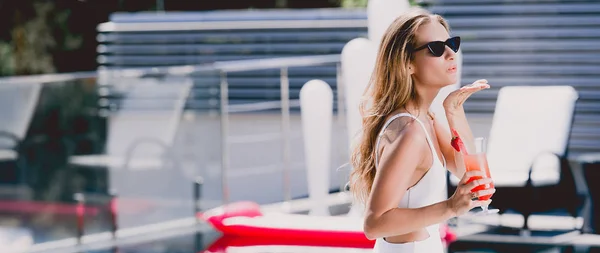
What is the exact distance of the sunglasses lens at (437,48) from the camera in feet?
6.89

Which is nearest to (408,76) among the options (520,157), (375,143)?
(375,143)

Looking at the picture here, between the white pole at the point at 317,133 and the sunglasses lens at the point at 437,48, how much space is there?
4.52 metres

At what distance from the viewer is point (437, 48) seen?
2102mm

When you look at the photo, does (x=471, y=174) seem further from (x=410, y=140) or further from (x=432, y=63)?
(x=432, y=63)

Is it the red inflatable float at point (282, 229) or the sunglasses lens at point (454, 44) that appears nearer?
the sunglasses lens at point (454, 44)

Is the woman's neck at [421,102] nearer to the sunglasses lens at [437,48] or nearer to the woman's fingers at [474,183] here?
the sunglasses lens at [437,48]

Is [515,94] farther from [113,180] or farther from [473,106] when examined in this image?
[113,180]

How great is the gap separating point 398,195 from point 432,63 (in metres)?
0.28

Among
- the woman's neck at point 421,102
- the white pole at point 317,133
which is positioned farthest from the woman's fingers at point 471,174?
the white pole at point 317,133

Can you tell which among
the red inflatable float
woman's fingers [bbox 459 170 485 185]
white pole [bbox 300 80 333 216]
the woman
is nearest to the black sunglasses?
the woman

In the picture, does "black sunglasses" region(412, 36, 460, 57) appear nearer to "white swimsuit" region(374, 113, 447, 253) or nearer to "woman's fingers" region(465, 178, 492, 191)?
"white swimsuit" region(374, 113, 447, 253)

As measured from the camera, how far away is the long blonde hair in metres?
2.11

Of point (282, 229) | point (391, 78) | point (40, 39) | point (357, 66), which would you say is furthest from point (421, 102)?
point (40, 39)

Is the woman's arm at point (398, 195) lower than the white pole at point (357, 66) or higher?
higher
